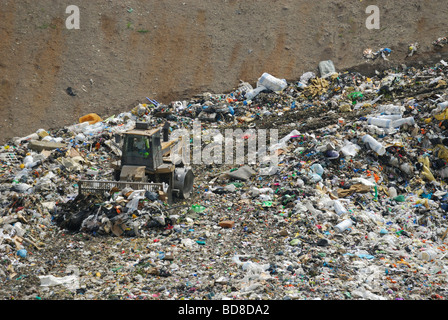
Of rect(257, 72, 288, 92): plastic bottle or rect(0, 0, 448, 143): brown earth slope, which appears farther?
rect(0, 0, 448, 143): brown earth slope

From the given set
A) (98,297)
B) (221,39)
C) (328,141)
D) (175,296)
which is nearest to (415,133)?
(328,141)

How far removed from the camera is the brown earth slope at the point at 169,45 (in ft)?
52.3

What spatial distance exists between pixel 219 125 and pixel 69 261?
737 cm

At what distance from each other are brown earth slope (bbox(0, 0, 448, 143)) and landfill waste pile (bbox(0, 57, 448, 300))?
9.06 ft

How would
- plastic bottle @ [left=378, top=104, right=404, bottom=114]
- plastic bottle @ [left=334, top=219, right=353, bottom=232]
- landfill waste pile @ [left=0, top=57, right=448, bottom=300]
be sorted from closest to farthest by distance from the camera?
landfill waste pile @ [left=0, top=57, right=448, bottom=300]
plastic bottle @ [left=334, top=219, right=353, bottom=232]
plastic bottle @ [left=378, top=104, right=404, bottom=114]

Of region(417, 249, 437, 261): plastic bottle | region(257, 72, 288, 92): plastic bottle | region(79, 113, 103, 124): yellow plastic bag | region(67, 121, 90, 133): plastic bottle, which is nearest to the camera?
region(417, 249, 437, 261): plastic bottle

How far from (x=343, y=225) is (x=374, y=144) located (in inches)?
109

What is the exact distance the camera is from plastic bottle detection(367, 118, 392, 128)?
1093cm

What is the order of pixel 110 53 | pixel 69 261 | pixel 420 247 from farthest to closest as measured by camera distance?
pixel 110 53
pixel 420 247
pixel 69 261

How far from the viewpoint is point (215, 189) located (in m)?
10.2

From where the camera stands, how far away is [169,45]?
57.5ft

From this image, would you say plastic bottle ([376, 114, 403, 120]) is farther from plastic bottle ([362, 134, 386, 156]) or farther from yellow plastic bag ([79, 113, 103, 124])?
yellow plastic bag ([79, 113, 103, 124])

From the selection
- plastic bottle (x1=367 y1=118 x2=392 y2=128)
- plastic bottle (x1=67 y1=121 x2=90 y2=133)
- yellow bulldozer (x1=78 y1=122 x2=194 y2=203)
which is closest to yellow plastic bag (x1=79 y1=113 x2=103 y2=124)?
plastic bottle (x1=67 y1=121 x2=90 y2=133)

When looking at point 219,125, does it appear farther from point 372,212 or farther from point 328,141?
point 372,212
